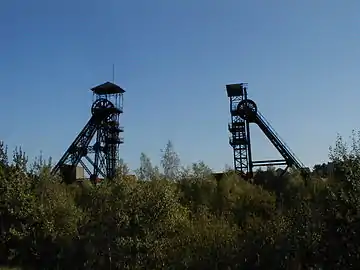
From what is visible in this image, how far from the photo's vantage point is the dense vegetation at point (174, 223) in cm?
1992

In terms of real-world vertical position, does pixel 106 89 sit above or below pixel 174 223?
above

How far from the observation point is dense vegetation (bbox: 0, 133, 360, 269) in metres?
19.9

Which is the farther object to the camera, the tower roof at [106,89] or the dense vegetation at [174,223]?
the tower roof at [106,89]

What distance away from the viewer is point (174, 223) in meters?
24.5

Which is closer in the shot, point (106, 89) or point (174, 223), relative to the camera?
point (174, 223)

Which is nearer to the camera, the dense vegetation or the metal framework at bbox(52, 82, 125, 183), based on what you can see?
the dense vegetation

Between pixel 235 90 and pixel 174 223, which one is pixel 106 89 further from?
pixel 174 223

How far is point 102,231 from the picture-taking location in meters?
26.1

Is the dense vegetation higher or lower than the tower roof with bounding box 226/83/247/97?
lower

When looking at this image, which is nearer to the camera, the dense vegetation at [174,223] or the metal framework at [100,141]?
the dense vegetation at [174,223]

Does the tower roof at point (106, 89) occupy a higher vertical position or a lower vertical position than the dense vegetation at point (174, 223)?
higher

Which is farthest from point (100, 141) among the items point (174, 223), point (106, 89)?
point (174, 223)

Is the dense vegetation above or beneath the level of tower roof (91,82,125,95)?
beneath

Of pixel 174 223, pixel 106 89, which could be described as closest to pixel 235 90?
pixel 106 89
